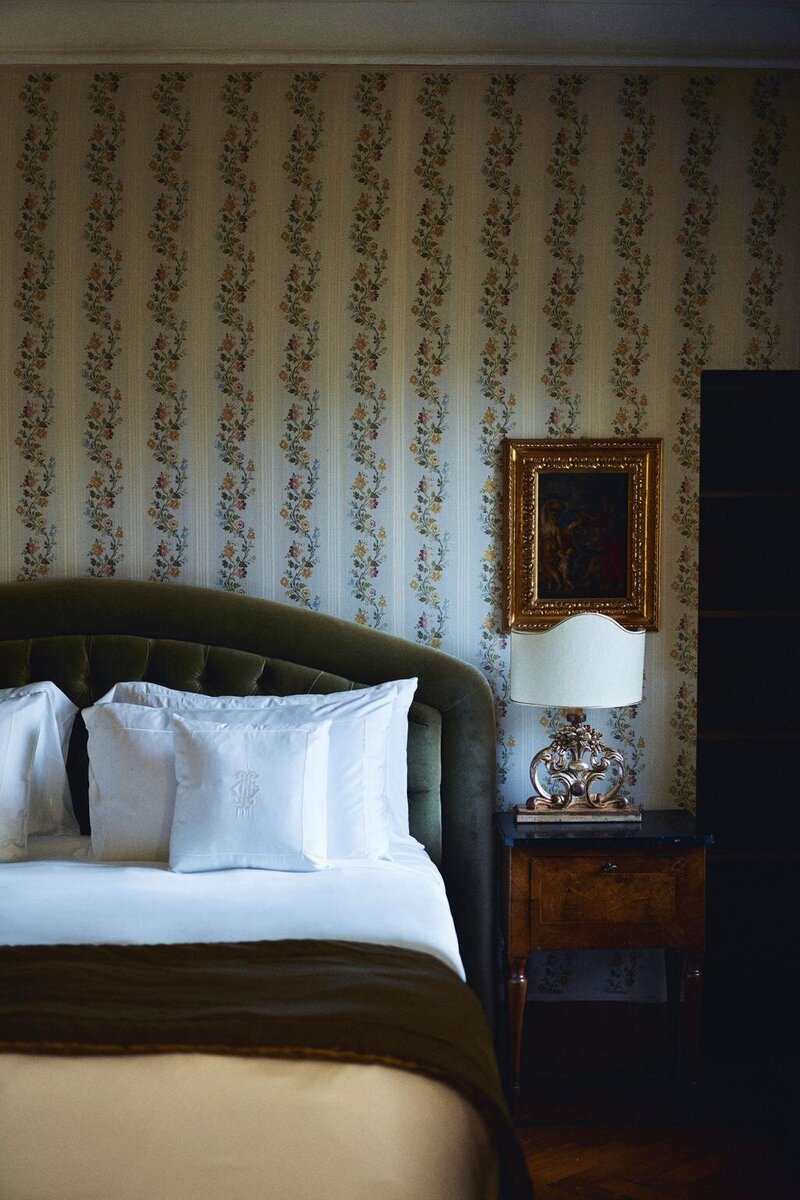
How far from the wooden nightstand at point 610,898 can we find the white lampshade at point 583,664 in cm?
40

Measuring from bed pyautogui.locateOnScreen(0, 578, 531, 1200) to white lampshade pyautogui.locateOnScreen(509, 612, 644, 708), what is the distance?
0.26 meters

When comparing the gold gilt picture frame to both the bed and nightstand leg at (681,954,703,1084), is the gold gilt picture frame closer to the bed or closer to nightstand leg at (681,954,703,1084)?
the bed

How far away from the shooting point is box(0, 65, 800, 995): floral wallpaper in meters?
3.31

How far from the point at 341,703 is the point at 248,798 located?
44cm

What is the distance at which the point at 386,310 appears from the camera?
3330mm

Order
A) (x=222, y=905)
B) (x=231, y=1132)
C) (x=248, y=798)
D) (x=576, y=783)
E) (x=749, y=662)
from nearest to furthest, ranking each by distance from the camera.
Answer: (x=231, y=1132)
(x=222, y=905)
(x=248, y=798)
(x=576, y=783)
(x=749, y=662)

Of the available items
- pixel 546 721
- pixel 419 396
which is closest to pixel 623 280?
pixel 419 396

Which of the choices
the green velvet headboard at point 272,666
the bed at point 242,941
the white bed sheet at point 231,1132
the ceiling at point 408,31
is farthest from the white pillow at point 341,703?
the ceiling at point 408,31

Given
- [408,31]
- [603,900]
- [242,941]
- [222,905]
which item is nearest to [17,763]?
[222,905]

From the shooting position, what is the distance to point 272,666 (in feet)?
10.4

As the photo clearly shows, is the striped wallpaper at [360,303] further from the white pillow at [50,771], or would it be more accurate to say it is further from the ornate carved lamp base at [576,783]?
the white pillow at [50,771]

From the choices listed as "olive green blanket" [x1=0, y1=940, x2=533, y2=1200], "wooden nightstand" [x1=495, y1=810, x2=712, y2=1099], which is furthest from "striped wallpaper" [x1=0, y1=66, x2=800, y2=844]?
"olive green blanket" [x1=0, y1=940, x2=533, y2=1200]

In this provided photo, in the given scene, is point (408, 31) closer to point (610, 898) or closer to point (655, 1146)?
point (610, 898)

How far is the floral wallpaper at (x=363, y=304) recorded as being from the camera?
10.9 feet
